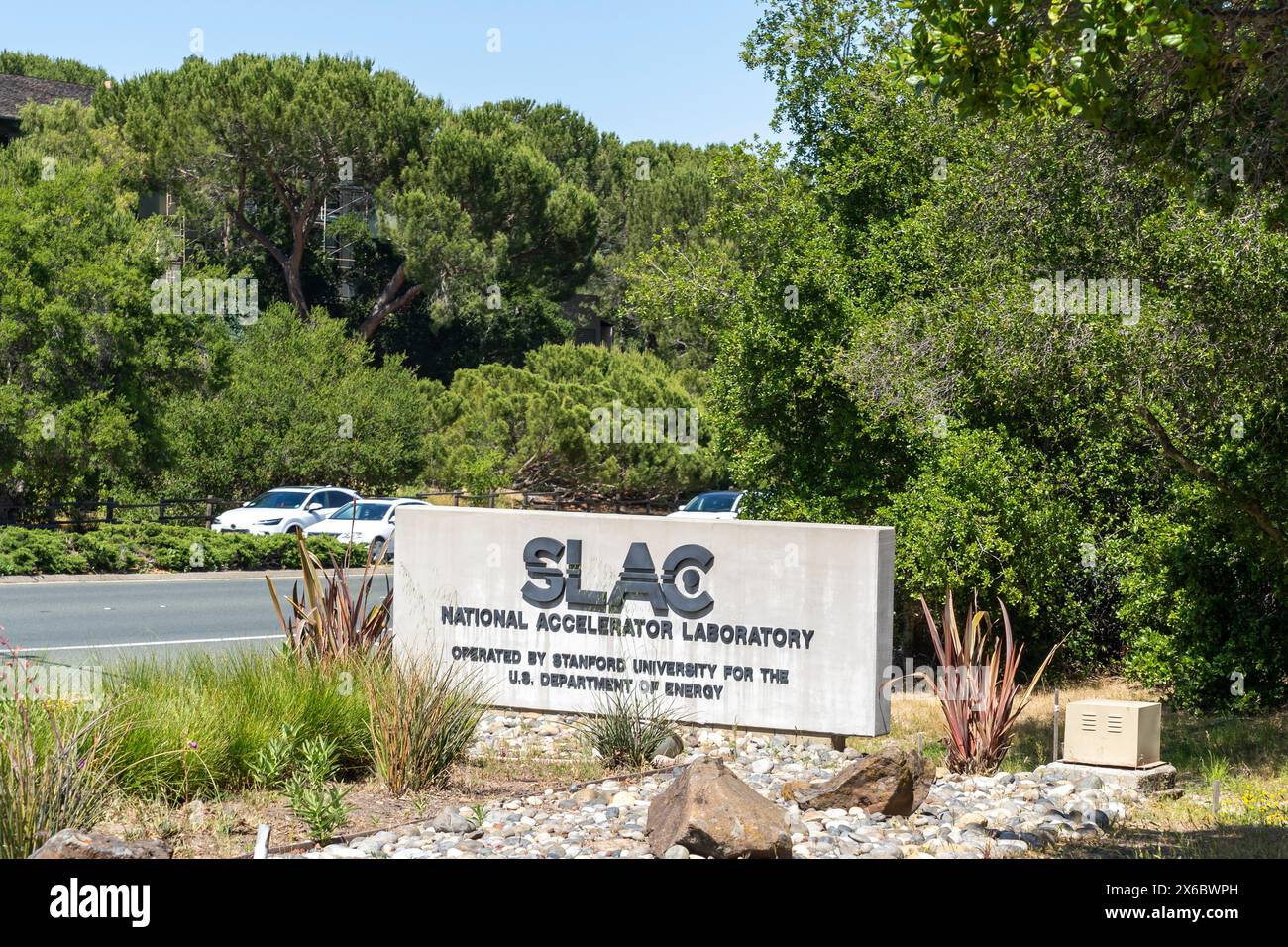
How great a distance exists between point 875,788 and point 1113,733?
2741 mm

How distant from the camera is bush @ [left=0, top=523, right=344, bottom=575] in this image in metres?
23.8

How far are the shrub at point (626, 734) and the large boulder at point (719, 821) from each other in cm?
268

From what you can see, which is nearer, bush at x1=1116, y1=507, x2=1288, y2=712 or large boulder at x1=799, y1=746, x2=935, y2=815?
large boulder at x1=799, y1=746, x2=935, y2=815

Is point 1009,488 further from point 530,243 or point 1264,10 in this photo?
point 530,243

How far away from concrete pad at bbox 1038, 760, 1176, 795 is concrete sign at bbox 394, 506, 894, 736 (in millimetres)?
1445

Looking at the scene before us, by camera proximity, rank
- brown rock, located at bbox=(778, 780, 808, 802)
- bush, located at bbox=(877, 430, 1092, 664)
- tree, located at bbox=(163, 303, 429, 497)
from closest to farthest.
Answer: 1. brown rock, located at bbox=(778, 780, 808, 802)
2. bush, located at bbox=(877, 430, 1092, 664)
3. tree, located at bbox=(163, 303, 429, 497)

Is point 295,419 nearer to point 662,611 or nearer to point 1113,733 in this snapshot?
point 662,611

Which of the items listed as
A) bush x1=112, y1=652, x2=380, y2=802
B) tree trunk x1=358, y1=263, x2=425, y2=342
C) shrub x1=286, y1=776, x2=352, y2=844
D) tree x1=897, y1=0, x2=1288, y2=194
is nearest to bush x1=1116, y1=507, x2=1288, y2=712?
tree x1=897, y1=0, x2=1288, y2=194

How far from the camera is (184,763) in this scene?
7895 millimetres

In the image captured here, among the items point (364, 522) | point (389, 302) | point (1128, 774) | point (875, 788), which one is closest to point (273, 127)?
point (389, 302)

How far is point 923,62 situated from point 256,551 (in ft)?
71.1

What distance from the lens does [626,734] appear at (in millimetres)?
10039

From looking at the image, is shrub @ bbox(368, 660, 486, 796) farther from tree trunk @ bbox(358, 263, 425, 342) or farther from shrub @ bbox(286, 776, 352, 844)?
tree trunk @ bbox(358, 263, 425, 342)
